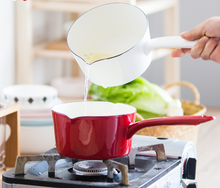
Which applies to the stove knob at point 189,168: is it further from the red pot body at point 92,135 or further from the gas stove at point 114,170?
the red pot body at point 92,135

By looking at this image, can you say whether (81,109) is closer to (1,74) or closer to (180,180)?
(180,180)

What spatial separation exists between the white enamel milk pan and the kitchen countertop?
1.26ft

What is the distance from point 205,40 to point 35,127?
58 cm

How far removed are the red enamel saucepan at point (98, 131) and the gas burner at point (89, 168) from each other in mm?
47

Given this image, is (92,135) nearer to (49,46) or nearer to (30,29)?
(30,29)

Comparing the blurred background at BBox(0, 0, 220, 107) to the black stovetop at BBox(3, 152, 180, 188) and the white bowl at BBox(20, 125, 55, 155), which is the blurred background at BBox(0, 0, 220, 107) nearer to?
the white bowl at BBox(20, 125, 55, 155)

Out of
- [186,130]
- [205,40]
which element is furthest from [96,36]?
[186,130]

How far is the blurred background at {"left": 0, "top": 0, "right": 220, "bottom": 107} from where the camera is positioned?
1.44 m

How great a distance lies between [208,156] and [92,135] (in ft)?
2.31

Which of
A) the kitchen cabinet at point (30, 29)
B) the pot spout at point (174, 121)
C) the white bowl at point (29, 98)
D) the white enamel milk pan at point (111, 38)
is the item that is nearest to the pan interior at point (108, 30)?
the white enamel milk pan at point (111, 38)

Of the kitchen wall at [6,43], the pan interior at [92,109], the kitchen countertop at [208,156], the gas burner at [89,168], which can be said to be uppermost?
the kitchen wall at [6,43]

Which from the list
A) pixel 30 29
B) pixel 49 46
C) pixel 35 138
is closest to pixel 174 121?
pixel 35 138

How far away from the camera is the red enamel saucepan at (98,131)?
65 cm

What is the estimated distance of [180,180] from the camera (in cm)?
75
